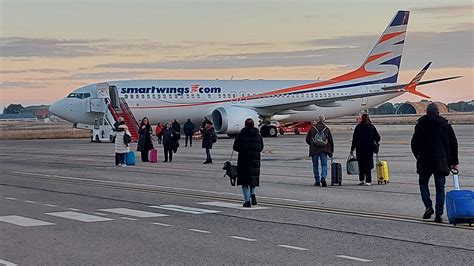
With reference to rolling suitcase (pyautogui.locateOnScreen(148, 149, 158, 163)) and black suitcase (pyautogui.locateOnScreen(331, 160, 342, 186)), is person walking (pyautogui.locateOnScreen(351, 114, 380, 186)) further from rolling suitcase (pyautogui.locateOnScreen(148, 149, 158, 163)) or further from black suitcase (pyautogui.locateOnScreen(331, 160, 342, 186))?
rolling suitcase (pyautogui.locateOnScreen(148, 149, 158, 163))

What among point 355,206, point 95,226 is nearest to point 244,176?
point 355,206

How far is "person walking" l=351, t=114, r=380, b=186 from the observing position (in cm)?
1955

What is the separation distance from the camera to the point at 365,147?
1950 centimetres

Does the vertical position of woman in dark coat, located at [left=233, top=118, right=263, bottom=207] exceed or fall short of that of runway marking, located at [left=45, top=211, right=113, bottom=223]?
it exceeds it

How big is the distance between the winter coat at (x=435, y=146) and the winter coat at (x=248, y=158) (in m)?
3.09

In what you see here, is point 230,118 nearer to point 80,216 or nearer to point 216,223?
point 80,216

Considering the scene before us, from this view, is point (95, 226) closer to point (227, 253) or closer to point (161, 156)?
point (227, 253)

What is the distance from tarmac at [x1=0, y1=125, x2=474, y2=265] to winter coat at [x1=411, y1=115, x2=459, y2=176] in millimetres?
868

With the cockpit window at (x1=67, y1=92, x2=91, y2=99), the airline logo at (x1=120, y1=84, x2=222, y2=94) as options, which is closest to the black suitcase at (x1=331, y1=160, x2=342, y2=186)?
the airline logo at (x1=120, y1=84, x2=222, y2=94)

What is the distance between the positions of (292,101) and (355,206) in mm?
39087

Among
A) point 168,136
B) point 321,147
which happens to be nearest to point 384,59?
point 168,136

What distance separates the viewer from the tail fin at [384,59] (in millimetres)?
56094

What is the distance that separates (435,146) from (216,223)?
3512mm

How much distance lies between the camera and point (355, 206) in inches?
607
